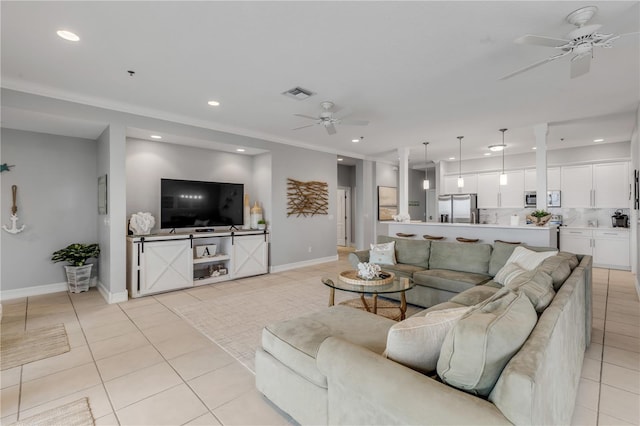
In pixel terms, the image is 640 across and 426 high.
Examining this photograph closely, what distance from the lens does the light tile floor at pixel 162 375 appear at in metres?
1.99

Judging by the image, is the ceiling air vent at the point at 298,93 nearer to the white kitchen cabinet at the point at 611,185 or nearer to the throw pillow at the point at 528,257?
the throw pillow at the point at 528,257

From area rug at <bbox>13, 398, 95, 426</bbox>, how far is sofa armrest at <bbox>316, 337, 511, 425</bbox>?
1627 mm

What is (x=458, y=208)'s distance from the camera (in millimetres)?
8539

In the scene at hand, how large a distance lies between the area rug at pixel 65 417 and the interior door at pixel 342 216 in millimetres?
8614

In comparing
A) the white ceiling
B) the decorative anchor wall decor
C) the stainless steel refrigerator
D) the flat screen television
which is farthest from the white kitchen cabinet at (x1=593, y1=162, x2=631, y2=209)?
the decorative anchor wall decor

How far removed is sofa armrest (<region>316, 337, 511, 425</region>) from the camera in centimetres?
102

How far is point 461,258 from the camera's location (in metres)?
4.23

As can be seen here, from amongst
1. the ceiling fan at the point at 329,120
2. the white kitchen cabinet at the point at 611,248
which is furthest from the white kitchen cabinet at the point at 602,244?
the ceiling fan at the point at 329,120

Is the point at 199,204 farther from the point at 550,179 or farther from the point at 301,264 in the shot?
the point at 550,179

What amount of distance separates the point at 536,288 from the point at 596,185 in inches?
283

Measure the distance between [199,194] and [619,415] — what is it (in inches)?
226

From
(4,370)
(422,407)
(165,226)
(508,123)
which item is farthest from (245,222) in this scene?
(422,407)

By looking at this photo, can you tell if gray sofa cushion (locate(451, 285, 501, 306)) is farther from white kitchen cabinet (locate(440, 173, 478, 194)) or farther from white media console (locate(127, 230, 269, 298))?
white kitchen cabinet (locate(440, 173, 478, 194))

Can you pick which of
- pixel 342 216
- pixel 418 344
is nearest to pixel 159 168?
pixel 418 344
